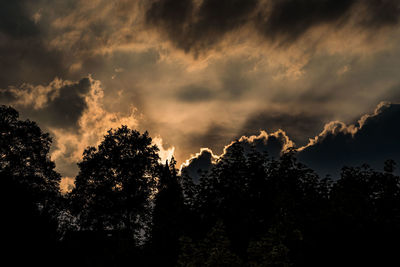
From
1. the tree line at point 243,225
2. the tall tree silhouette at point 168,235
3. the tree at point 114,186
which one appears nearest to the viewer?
the tree line at point 243,225

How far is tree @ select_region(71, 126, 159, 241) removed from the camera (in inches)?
1523

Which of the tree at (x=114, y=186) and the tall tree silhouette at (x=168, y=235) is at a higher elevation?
the tree at (x=114, y=186)

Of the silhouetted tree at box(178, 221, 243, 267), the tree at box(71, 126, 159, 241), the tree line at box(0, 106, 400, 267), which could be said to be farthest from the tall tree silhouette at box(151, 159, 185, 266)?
the tree at box(71, 126, 159, 241)

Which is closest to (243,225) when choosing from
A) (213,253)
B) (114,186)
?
(213,253)

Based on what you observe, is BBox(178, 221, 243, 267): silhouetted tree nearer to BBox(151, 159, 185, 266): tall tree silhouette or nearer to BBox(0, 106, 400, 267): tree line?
BBox(0, 106, 400, 267): tree line

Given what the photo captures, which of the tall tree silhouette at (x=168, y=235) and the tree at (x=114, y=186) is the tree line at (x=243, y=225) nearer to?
the tall tree silhouette at (x=168, y=235)

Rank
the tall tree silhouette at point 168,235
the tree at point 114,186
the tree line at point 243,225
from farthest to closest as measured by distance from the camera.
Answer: the tree at point 114,186 < the tall tree silhouette at point 168,235 < the tree line at point 243,225

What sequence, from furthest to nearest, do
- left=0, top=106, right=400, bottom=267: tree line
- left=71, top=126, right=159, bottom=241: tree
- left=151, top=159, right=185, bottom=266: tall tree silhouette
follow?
left=71, top=126, right=159, bottom=241: tree, left=151, top=159, right=185, bottom=266: tall tree silhouette, left=0, top=106, right=400, bottom=267: tree line

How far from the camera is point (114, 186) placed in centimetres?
3969

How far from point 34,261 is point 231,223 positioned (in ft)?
37.1

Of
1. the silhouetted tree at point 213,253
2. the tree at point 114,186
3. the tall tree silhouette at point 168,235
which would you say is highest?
the tree at point 114,186

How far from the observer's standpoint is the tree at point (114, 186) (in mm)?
38688

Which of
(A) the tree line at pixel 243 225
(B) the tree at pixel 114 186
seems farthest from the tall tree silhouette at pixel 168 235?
(B) the tree at pixel 114 186

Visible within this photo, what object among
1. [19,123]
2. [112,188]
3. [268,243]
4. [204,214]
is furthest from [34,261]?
[19,123]
